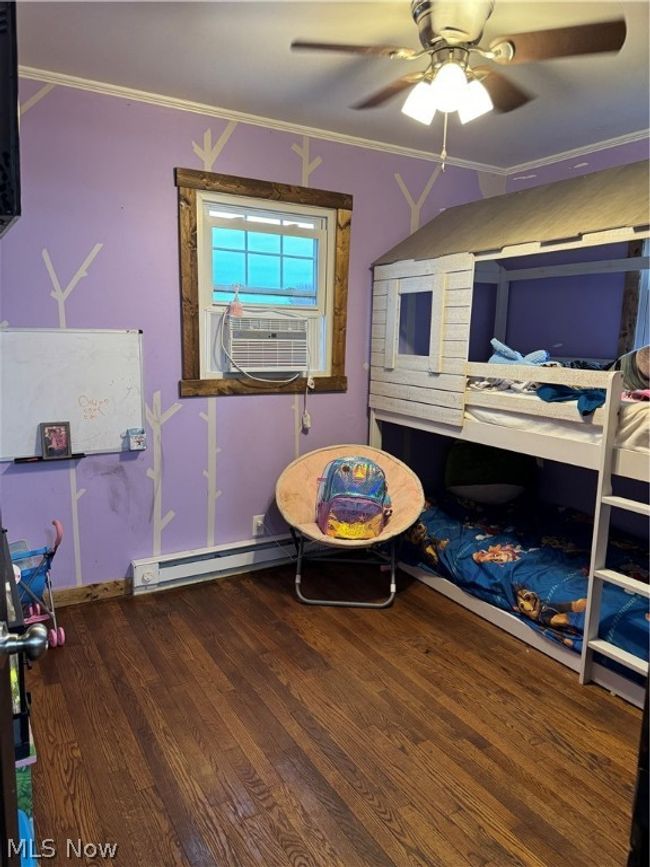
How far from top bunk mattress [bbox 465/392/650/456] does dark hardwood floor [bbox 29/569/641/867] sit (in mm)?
975

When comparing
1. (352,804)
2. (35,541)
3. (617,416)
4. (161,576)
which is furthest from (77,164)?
(352,804)

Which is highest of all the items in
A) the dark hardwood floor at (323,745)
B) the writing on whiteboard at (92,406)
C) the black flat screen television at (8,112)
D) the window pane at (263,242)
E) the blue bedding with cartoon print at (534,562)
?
the window pane at (263,242)

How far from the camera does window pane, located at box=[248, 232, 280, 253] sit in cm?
314

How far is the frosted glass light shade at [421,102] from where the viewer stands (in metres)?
1.97

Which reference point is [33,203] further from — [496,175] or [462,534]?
[496,175]

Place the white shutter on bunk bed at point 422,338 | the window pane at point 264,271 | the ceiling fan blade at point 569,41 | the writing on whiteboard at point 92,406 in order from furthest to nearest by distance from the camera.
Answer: the window pane at point 264,271 < the white shutter on bunk bed at point 422,338 < the writing on whiteboard at point 92,406 < the ceiling fan blade at point 569,41

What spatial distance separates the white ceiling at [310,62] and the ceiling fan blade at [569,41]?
25 centimetres

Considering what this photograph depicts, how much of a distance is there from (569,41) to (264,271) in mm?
1908

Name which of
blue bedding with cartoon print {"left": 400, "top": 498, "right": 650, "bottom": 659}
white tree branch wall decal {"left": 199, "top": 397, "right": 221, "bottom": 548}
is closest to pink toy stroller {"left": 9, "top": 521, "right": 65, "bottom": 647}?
white tree branch wall decal {"left": 199, "top": 397, "right": 221, "bottom": 548}

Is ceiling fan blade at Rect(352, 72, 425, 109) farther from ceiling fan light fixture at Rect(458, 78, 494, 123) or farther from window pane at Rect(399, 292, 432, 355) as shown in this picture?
window pane at Rect(399, 292, 432, 355)

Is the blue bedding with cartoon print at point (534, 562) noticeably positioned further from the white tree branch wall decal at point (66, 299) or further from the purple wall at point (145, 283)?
the white tree branch wall decal at point (66, 299)

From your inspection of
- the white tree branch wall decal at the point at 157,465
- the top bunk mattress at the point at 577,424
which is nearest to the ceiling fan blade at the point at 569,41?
the top bunk mattress at the point at 577,424

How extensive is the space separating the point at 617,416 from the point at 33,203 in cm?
263

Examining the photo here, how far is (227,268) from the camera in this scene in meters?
3.10
